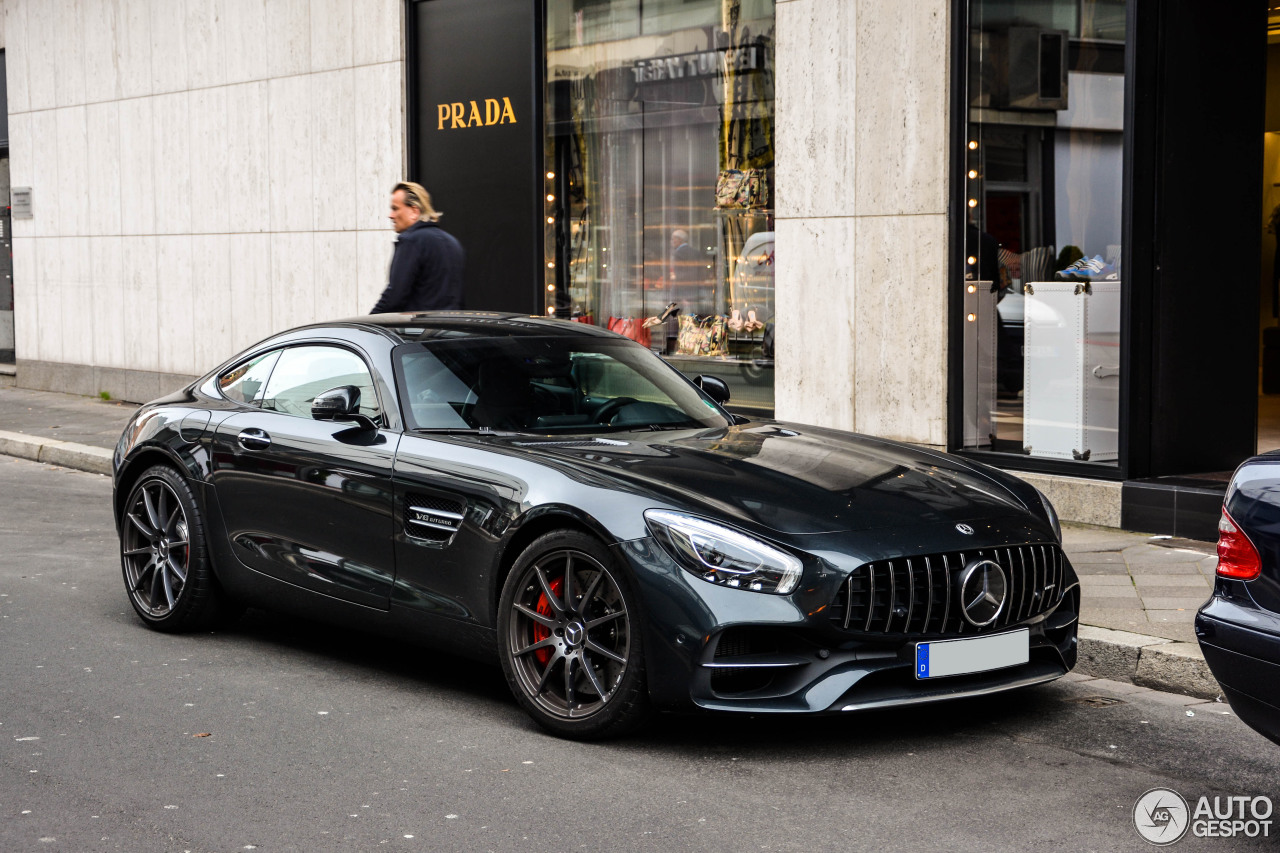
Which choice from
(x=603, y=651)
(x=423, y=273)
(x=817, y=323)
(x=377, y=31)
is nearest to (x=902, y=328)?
(x=817, y=323)

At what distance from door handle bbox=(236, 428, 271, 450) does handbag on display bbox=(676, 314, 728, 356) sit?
591 centimetres

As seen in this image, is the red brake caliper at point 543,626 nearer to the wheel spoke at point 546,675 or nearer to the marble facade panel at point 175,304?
the wheel spoke at point 546,675

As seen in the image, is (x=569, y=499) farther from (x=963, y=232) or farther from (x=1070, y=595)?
(x=963, y=232)

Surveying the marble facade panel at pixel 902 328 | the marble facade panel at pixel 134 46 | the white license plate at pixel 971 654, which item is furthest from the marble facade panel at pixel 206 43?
the white license plate at pixel 971 654

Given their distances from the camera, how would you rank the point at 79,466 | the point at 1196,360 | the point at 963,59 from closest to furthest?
the point at 1196,360
the point at 963,59
the point at 79,466

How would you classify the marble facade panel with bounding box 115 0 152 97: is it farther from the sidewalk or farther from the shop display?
the sidewalk

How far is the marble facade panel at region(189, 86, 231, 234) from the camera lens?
15664 mm

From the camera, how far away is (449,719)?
17.3ft

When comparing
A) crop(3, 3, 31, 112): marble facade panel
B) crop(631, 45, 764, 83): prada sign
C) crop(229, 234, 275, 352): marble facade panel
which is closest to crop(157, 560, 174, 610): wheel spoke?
crop(631, 45, 764, 83): prada sign

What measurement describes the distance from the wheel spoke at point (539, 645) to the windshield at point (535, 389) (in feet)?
3.05

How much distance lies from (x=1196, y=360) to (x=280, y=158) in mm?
9493

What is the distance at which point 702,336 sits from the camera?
1195cm

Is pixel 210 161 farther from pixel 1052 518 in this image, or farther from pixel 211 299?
pixel 1052 518

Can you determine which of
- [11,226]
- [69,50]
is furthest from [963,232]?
[11,226]
